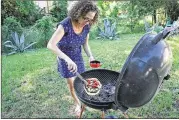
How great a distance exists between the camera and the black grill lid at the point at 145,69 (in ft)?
5.62

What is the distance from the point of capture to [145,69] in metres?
1.71

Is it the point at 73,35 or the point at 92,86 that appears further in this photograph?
the point at 73,35

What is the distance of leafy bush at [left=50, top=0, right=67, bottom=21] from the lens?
293 inches

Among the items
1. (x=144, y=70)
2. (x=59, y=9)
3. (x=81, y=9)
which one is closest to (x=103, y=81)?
(x=81, y=9)

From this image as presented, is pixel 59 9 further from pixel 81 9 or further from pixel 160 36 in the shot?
pixel 160 36

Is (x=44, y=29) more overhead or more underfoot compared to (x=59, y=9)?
more underfoot

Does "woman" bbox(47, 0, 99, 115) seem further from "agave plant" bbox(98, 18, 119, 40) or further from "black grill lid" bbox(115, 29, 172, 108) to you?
"agave plant" bbox(98, 18, 119, 40)

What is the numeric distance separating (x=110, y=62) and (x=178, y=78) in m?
1.23

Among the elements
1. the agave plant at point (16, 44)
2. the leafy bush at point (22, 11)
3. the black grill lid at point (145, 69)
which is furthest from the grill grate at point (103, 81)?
the leafy bush at point (22, 11)

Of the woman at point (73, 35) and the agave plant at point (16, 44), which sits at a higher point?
the woman at point (73, 35)

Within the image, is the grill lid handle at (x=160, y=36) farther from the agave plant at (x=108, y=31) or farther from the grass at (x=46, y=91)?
the agave plant at (x=108, y=31)

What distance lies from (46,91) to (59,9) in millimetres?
4210

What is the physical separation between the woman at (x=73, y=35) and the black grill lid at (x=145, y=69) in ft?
1.95

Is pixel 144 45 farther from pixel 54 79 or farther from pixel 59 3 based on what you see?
pixel 59 3
